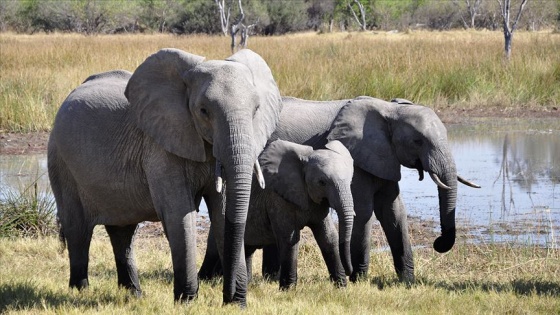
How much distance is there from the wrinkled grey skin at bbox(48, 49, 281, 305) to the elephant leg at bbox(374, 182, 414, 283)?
2.27 metres

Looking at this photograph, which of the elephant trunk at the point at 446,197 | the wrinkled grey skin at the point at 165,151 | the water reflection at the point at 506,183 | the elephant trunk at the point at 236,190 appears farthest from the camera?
the water reflection at the point at 506,183

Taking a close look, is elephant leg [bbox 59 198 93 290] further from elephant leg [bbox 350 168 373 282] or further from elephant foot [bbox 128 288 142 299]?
elephant leg [bbox 350 168 373 282]

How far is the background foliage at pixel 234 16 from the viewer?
52.6 m

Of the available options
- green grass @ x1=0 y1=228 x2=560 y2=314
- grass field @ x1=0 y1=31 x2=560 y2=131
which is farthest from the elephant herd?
grass field @ x1=0 y1=31 x2=560 y2=131

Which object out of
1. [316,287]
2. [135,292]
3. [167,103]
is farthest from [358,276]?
[167,103]

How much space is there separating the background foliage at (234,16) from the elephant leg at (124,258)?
42676 mm

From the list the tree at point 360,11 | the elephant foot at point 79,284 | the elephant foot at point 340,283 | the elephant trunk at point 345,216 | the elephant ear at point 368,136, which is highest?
the elephant ear at point 368,136

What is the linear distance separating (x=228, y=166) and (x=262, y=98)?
639 millimetres

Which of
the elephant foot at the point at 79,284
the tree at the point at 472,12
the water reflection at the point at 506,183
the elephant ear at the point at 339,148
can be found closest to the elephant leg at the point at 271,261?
the elephant ear at the point at 339,148

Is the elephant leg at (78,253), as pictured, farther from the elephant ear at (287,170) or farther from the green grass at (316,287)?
the elephant ear at (287,170)

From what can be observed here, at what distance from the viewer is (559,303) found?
6973 mm

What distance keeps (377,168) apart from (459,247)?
153 centimetres

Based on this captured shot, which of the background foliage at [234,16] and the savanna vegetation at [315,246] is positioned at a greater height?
the savanna vegetation at [315,246]

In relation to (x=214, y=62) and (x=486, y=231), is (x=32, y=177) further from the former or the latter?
(x=214, y=62)
